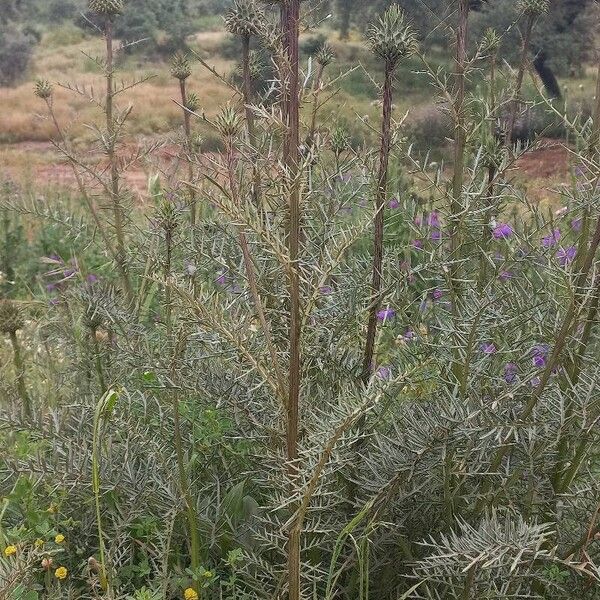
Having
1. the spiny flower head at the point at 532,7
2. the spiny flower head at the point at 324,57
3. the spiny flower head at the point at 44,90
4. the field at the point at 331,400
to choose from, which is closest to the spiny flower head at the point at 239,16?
the field at the point at 331,400

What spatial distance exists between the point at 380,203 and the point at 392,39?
7.9 inches

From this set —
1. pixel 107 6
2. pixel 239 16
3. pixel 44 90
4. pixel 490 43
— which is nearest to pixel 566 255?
pixel 490 43

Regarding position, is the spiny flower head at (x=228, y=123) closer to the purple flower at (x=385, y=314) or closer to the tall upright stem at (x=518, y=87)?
the purple flower at (x=385, y=314)

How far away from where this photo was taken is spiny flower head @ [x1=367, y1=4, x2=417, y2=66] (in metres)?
0.92

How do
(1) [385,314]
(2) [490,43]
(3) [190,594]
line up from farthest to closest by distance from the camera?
(1) [385,314] < (2) [490,43] < (3) [190,594]

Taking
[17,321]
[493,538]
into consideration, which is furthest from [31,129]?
[493,538]

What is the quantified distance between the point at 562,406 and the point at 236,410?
18.0 inches

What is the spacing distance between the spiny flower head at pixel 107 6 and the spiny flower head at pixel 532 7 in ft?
3.04

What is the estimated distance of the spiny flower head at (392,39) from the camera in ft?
3.02

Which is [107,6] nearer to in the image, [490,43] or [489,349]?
[490,43]

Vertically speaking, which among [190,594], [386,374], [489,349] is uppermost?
[489,349]

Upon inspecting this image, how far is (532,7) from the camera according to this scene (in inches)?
54.1

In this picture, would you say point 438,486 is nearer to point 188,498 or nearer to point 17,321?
point 188,498

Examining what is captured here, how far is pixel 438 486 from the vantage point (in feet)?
3.59
